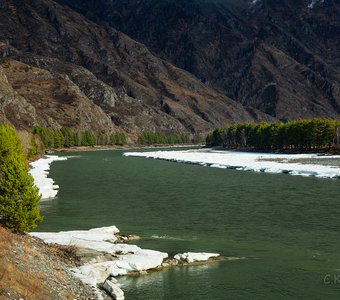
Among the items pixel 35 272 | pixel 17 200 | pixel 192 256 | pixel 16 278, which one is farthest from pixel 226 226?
pixel 16 278

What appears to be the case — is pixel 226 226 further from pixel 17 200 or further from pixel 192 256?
pixel 17 200

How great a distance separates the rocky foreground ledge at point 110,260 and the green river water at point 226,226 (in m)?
0.91

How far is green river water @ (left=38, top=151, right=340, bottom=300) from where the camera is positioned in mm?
27344

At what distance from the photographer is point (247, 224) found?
45.1 meters

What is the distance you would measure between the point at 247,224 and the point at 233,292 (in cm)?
1914

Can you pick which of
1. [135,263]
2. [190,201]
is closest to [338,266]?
[135,263]

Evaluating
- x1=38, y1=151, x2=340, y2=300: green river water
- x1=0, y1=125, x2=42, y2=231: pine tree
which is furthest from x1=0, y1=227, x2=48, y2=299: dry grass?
x1=38, y1=151, x2=340, y2=300: green river water

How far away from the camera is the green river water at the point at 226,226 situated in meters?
27.3

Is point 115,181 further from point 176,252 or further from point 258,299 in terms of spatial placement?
point 258,299

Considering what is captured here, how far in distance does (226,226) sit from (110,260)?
1669 cm

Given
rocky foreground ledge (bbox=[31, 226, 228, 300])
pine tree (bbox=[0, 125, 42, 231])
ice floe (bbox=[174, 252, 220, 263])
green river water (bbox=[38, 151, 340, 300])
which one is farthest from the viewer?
pine tree (bbox=[0, 125, 42, 231])

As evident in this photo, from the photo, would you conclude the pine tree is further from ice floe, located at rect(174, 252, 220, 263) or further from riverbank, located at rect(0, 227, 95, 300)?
ice floe, located at rect(174, 252, 220, 263)

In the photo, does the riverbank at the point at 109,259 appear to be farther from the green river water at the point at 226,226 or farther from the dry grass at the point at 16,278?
the dry grass at the point at 16,278

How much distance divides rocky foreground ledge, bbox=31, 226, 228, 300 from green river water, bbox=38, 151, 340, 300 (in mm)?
913
